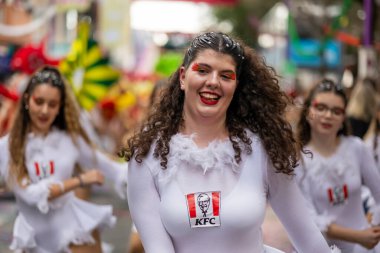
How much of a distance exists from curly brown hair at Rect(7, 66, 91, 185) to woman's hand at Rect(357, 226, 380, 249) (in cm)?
214

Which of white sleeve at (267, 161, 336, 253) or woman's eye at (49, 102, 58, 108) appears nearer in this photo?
white sleeve at (267, 161, 336, 253)

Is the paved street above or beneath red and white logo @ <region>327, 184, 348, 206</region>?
beneath

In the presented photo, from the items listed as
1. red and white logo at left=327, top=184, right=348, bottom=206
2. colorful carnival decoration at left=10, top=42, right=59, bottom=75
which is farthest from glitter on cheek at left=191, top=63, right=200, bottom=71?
colorful carnival decoration at left=10, top=42, right=59, bottom=75

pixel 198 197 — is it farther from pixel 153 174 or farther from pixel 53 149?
pixel 53 149

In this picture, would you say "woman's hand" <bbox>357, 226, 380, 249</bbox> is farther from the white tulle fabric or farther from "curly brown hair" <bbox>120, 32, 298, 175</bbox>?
the white tulle fabric

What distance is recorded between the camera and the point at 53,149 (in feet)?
18.3

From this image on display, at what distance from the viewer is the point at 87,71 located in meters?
9.24

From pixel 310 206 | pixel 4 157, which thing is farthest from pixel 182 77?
pixel 4 157

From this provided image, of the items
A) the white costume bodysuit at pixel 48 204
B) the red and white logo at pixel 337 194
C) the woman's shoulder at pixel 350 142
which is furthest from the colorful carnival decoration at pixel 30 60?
the red and white logo at pixel 337 194

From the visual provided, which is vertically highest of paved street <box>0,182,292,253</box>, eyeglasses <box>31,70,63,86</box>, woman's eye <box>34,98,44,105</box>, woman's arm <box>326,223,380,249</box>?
eyeglasses <box>31,70,63,86</box>

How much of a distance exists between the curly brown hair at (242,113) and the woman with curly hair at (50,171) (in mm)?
1941

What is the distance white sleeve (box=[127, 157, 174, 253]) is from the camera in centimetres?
326

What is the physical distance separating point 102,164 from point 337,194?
1.76 meters

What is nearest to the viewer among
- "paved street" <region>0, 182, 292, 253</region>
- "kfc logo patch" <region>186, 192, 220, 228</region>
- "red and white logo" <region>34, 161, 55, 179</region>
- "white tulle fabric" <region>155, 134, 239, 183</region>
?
"kfc logo patch" <region>186, 192, 220, 228</region>
